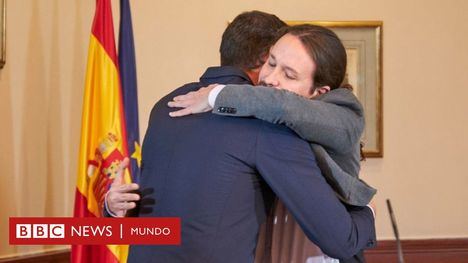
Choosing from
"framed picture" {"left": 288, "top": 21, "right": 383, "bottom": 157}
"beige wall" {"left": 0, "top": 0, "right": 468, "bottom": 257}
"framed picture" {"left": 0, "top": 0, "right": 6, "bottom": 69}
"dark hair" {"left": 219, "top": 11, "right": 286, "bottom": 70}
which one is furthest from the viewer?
"framed picture" {"left": 288, "top": 21, "right": 383, "bottom": 157}

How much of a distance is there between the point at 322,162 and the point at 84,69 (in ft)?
6.52

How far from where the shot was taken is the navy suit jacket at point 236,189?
49.4 inches

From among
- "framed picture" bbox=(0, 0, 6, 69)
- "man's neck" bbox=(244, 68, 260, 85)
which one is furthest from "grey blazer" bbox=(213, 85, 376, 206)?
"framed picture" bbox=(0, 0, 6, 69)

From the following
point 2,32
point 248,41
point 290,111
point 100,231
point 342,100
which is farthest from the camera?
point 2,32

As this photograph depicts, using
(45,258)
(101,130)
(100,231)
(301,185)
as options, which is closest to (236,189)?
(301,185)

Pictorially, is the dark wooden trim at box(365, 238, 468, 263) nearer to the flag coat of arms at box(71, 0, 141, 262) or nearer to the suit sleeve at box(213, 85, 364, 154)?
the flag coat of arms at box(71, 0, 141, 262)

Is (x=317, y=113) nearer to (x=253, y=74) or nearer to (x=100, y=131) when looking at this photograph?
(x=253, y=74)

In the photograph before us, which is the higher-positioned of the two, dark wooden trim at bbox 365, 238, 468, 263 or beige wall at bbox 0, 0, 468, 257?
beige wall at bbox 0, 0, 468, 257

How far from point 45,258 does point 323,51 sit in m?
1.94

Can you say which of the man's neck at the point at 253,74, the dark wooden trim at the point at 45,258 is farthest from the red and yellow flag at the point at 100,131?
the man's neck at the point at 253,74

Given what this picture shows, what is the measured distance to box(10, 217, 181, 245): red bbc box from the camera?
1.33 meters

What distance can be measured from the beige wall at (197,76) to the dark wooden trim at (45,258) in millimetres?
49

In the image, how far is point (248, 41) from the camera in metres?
1.55

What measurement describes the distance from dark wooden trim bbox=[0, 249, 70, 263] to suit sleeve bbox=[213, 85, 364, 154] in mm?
1832
